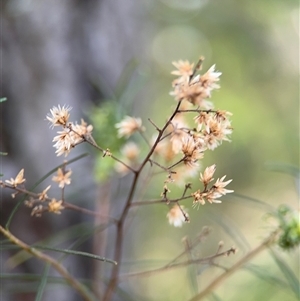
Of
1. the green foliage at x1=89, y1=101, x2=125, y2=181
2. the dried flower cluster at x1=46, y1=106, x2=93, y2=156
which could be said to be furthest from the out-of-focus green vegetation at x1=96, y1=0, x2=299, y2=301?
the dried flower cluster at x1=46, y1=106, x2=93, y2=156

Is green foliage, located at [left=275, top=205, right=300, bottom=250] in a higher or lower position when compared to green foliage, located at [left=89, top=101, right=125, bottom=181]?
lower

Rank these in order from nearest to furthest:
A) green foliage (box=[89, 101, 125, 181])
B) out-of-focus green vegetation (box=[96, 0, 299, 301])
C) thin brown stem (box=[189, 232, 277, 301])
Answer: thin brown stem (box=[189, 232, 277, 301])
green foliage (box=[89, 101, 125, 181])
out-of-focus green vegetation (box=[96, 0, 299, 301])

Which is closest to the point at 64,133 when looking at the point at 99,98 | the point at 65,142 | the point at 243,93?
the point at 65,142

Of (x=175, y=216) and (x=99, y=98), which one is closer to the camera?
(x=175, y=216)

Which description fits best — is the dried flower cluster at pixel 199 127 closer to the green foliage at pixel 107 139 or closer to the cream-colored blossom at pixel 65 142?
the cream-colored blossom at pixel 65 142

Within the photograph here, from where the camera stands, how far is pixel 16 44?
724 mm

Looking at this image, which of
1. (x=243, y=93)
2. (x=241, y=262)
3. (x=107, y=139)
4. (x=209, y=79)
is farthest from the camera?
(x=243, y=93)

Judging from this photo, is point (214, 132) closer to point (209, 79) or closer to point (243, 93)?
point (209, 79)

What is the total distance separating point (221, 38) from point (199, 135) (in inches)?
57.7

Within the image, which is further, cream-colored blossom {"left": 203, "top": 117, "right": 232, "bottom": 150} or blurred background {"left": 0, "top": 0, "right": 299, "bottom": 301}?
blurred background {"left": 0, "top": 0, "right": 299, "bottom": 301}

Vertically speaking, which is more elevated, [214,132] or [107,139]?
[107,139]

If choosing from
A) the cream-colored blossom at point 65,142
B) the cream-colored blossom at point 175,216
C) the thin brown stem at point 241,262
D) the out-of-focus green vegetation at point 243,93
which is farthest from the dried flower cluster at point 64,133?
the out-of-focus green vegetation at point 243,93

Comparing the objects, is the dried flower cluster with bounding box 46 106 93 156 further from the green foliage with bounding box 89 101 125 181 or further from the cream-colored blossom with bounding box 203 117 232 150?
the green foliage with bounding box 89 101 125 181

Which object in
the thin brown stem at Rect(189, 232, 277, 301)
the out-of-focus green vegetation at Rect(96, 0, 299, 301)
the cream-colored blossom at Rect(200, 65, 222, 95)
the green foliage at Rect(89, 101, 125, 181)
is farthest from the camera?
the out-of-focus green vegetation at Rect(96, 0, 299, 301)
